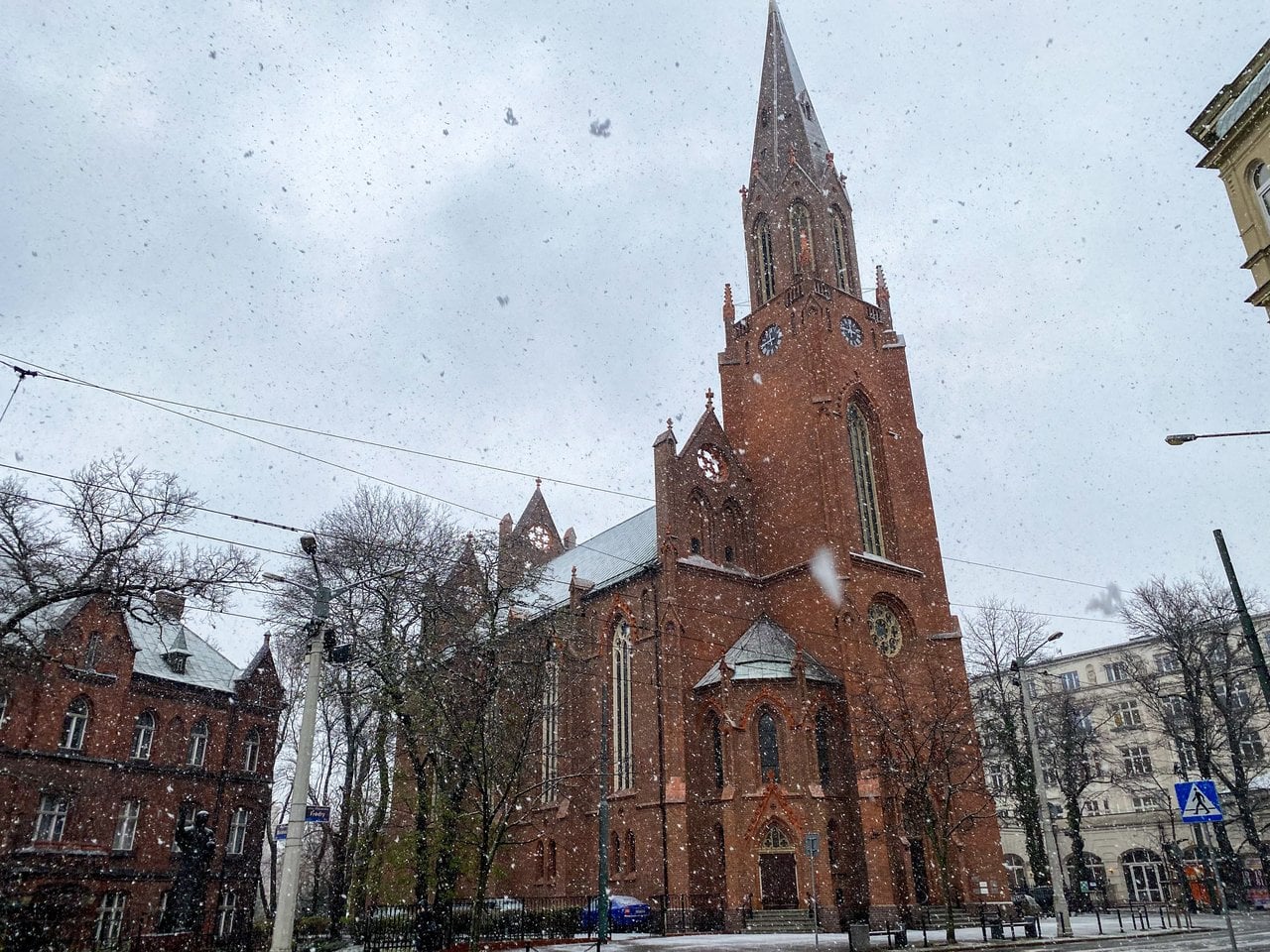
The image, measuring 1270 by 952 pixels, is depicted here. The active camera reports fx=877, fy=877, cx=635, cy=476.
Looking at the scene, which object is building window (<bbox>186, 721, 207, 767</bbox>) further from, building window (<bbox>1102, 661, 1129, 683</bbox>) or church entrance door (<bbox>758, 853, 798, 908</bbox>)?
building window (<bbox>1102, 661, 1129, 683</bbox>)

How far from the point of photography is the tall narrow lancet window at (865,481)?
38.2 meters

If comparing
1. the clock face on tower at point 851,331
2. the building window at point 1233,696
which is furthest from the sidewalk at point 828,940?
the clock face on tower at point 851,331

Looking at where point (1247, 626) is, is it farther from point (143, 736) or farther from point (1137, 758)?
point (1137, 758)

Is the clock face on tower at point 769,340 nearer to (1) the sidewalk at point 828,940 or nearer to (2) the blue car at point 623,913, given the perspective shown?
(2) the blue car at point 623,913

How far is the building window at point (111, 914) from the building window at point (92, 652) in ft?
23.8

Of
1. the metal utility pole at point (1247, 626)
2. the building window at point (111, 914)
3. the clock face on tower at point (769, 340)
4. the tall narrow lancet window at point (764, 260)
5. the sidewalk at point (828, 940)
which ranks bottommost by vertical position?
the sidewalk at point (828, 940)

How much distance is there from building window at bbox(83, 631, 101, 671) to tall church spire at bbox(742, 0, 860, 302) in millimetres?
31676

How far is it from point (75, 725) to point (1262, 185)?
35.5 meters

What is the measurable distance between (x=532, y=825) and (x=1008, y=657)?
73.0 ft

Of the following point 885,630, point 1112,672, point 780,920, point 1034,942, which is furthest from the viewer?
point 1112,672

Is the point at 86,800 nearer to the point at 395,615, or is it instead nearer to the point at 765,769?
the point at 395,615

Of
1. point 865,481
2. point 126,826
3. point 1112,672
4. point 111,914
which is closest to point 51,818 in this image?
point 126,826

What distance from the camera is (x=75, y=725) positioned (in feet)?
94.3

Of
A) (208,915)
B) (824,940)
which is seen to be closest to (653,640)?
(824,940)
